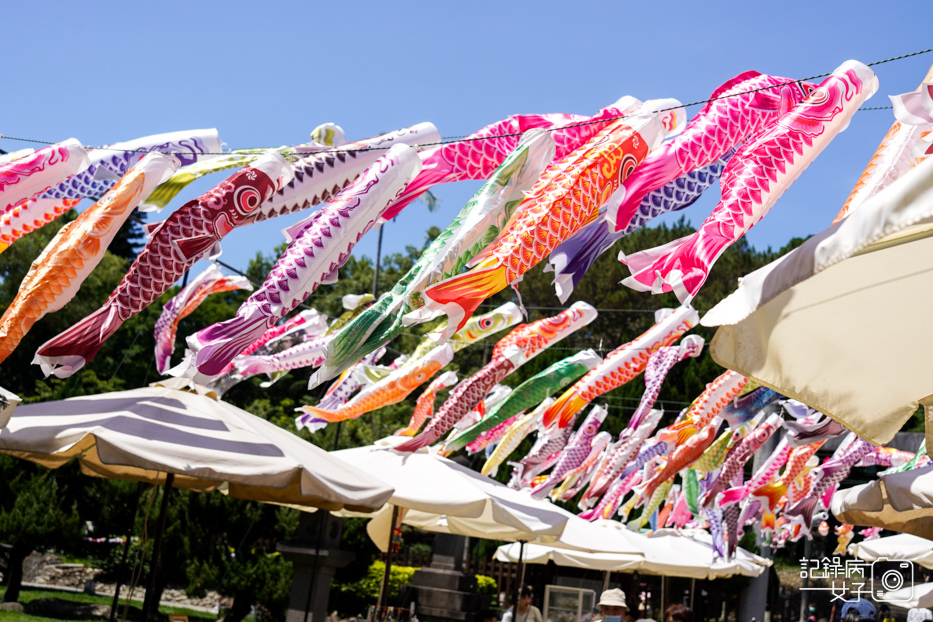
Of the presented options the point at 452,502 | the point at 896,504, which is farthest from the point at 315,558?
the point at 896,504

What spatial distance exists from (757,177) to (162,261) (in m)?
3.47

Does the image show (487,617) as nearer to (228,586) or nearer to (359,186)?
(359,186)

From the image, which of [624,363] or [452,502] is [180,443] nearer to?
[452,502]

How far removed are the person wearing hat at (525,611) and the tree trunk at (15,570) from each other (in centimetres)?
735

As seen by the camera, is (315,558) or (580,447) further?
(580,447)

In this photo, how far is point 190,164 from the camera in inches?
255

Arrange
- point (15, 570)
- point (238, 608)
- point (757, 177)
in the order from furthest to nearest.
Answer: point (15, 570), point (238, 608), point (757, 177)

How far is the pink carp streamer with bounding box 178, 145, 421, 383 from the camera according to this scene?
17.6 feet

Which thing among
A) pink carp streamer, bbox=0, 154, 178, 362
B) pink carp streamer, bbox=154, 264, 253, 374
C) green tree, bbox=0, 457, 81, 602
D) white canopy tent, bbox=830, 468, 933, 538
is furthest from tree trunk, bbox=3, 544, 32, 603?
white canopy tent, bbox=830, 468, 933, 538

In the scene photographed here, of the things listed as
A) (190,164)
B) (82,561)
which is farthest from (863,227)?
(82,561)

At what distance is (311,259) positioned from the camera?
5.52 metres

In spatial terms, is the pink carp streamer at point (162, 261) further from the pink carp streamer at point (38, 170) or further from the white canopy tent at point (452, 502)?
the white canopy tent at point (452, 502)

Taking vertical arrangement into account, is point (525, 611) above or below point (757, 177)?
below

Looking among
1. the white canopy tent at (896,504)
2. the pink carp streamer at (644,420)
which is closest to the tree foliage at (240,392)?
the pink carp streamer at (644,420)
